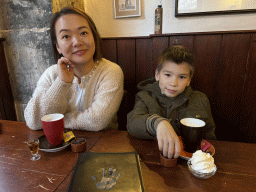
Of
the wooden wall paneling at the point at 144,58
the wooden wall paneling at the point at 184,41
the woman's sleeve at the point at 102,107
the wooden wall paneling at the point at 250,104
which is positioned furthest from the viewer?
the wooden wall paneling at the point at 144,58

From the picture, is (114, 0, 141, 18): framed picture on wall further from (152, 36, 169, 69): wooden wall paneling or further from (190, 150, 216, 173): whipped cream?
(190, 150, 216, 173): whipped cream

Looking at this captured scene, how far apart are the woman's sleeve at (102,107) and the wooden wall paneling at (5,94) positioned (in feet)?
4.01

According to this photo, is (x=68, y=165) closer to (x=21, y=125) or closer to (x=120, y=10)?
(x=21, y=125)

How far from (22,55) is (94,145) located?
1.50 meters

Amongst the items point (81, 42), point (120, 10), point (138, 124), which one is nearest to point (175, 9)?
Result: point (120, 10)

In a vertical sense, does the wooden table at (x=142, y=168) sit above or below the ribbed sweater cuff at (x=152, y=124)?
below

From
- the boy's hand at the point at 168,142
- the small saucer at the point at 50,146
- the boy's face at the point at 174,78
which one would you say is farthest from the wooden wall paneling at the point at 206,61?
the small saucer at the point at 50,146

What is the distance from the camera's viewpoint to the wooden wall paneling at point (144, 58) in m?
1.77

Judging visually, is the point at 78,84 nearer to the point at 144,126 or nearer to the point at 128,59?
the point at 144,126

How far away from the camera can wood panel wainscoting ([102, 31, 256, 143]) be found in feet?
4.91

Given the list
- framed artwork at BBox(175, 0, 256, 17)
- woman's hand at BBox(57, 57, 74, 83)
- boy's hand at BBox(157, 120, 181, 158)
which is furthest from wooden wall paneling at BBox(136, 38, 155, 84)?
boy's hand at BBox(157, 120, 181, 158)

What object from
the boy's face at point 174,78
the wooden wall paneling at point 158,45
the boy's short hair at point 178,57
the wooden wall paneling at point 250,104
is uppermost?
the wooden wall paneling at point 158,45

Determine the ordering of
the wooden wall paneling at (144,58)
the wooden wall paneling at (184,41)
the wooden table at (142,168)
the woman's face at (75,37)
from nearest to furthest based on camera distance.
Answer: the wooden table at (142,168), the woman's face at (75,37), the wooden wall paneling at (184,41), the wooden wall paneling at (144,58)

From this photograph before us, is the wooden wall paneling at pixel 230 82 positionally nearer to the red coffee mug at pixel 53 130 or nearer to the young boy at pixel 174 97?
the young boy at pixel 174 97
